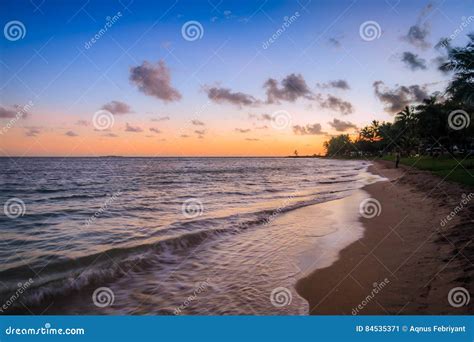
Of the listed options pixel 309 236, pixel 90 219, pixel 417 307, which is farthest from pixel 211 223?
pixel 417 307

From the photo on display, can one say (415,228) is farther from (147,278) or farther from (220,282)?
(147,278)

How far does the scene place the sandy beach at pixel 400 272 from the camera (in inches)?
200

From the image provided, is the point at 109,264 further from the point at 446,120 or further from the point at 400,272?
the point at 446,120

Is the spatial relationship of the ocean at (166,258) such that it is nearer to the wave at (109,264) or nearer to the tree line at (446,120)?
the wave at (109,264)

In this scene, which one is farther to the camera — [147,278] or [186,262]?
[186,262]

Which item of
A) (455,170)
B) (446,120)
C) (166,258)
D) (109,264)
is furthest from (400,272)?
(446,120)

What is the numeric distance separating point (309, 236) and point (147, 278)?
523cm

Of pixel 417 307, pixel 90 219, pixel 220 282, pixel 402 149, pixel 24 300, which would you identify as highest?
pixel 402 149

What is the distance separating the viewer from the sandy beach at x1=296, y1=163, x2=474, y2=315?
508cm

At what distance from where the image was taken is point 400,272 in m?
6.30

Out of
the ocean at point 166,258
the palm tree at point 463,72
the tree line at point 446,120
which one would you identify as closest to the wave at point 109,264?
the ocean at point 166,258

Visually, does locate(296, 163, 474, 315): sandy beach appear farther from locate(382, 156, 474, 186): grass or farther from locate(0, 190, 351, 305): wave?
locate(382, 156, 474, 186): grass

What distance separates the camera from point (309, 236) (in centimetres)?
990

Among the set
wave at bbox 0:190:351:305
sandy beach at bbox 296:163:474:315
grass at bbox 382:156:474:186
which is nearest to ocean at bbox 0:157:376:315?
wave at bbox 0:190:351:305
